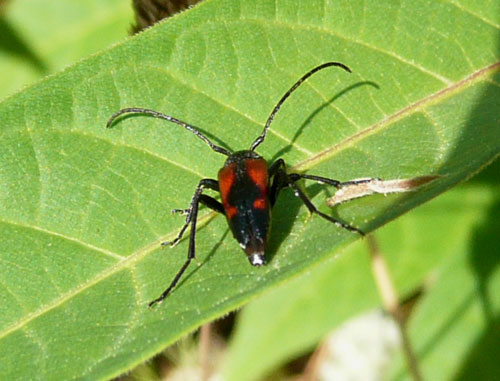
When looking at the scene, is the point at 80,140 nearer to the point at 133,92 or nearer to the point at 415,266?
the point at 133,92

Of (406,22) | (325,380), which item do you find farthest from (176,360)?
(406,22)

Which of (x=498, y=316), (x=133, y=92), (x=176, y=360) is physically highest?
(x=133, y=92)

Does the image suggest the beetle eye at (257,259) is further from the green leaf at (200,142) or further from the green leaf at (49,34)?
the green leaf at (49,34)

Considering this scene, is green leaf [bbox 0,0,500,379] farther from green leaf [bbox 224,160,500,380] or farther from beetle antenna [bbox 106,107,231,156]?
green leaf [bbox 224,160,500,380]

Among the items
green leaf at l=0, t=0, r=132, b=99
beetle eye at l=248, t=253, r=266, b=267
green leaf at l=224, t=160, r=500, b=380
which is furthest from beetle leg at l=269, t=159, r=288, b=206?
green leaf at l=0, t=0, r=132, b=99

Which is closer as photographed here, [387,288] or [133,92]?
[133,92]

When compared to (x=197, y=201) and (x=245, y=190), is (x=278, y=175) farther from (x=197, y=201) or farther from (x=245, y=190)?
(x=197, y=201)
